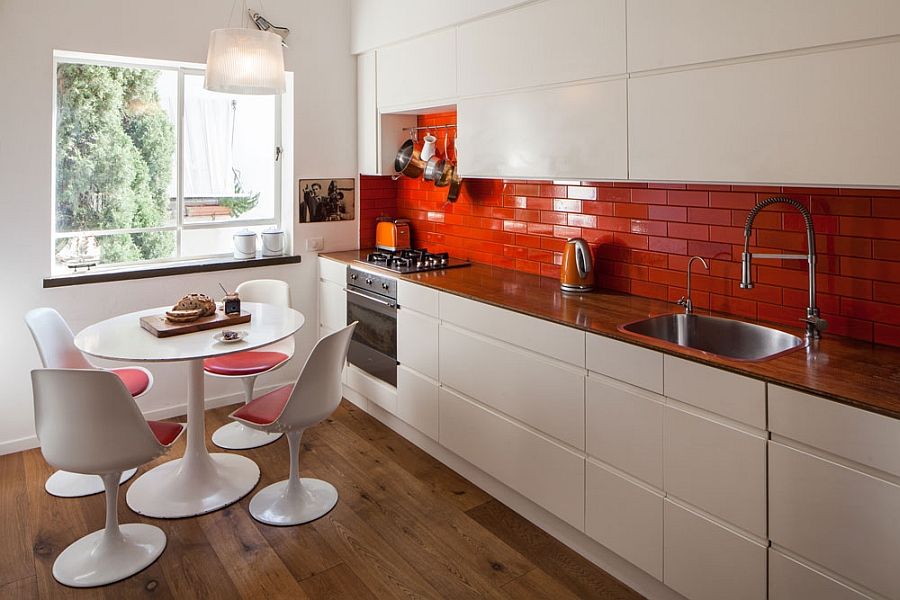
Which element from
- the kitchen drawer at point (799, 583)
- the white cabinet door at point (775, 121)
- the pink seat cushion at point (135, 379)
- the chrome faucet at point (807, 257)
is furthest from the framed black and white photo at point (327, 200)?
the kitchen drawer at point (799, 583)

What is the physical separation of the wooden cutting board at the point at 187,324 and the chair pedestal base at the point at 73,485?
0.74 metres

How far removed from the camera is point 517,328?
2818mm

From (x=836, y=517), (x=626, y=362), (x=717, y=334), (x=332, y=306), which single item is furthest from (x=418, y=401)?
(x=836, y=517)

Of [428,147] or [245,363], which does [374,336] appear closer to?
[245,363]

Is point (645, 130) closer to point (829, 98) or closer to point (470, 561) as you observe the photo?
point (829, 98)


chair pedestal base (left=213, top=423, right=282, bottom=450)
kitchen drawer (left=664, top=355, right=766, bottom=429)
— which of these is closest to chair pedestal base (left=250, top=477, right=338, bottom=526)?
chair pedestal base (left=213, top=423, right=282, bottom=450)

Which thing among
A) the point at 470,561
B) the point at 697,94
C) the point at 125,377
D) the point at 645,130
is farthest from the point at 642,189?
the point at 125,377

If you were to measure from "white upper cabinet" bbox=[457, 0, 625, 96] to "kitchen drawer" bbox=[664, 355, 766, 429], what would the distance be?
1.24m

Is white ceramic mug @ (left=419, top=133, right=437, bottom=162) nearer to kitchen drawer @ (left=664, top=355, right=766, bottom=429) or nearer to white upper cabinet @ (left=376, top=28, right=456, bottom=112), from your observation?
white upper cabinet @ (left=376, top=28, right=456, bottom=112)

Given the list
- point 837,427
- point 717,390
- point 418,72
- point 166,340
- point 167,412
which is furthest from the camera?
point 167,412

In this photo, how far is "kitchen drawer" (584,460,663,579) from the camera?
228 centimetres

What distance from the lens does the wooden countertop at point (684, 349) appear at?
1786 mm

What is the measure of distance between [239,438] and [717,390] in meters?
2.69

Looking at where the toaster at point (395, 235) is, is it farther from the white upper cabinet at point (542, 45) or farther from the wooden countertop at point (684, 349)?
the white upper cabinet at point (542, 45)
